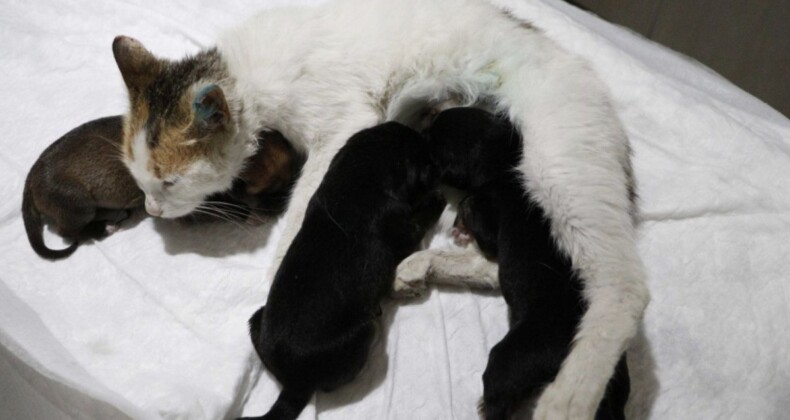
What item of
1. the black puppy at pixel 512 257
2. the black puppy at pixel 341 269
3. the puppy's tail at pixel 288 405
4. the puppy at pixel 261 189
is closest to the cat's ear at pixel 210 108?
the puppy at pixel 261 189

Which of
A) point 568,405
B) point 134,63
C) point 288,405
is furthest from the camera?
point 134,63

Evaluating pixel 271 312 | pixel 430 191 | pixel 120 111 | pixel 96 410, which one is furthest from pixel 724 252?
pixel 120 111

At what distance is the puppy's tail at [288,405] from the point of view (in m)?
1.21

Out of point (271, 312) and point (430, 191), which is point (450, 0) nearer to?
point (430, 191)

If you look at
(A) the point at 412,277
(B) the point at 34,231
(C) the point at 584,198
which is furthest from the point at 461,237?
(B) the point at 34,231

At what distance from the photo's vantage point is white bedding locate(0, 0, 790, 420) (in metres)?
1.25

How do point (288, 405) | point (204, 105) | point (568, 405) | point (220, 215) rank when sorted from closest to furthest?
1. point (568, 405)
2. point (288, 405)
3. point (204, 105)
4. point (220, 215)

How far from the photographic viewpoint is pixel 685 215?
1.54 meters

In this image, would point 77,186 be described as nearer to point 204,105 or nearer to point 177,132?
point 177,132

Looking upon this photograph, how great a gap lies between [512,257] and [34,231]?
1.23 m

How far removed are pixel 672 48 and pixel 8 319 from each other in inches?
91.6

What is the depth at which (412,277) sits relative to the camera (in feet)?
4.57

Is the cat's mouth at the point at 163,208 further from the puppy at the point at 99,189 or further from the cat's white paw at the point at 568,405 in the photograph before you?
the cat's white paw at the point at 568,405

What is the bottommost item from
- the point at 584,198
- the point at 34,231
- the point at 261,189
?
the point at 34,231
